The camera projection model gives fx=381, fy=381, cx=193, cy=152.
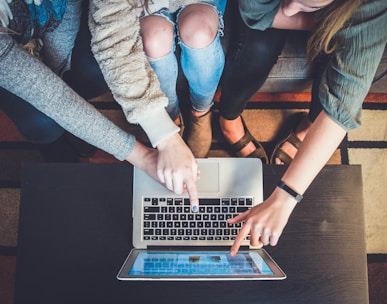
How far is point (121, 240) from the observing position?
0.81 metres

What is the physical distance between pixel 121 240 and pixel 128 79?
34 centimetres

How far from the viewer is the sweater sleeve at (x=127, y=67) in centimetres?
76

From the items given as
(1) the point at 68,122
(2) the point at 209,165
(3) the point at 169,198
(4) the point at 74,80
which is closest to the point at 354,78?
(2) the point at 209,165

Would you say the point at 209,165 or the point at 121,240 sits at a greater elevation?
the point at 209,165

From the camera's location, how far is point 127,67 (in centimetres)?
77

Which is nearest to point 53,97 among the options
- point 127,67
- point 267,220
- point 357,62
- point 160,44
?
point 127,67

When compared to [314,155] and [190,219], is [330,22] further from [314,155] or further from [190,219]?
[190,219]

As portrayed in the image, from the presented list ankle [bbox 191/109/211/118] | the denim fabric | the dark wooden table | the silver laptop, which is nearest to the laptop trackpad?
the silver laptop

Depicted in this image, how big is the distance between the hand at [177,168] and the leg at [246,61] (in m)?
0.33

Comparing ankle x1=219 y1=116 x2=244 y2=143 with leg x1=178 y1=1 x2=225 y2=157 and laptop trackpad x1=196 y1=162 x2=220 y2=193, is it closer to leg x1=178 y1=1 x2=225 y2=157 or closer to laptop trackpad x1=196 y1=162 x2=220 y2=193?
leg x1=178 y1=1 x2=225 y2=157

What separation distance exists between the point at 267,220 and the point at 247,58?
438mm

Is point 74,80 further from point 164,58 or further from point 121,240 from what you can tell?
point 121,240

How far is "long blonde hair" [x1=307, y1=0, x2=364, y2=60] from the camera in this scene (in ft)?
2.49

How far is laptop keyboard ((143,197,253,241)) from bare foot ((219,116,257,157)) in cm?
45
